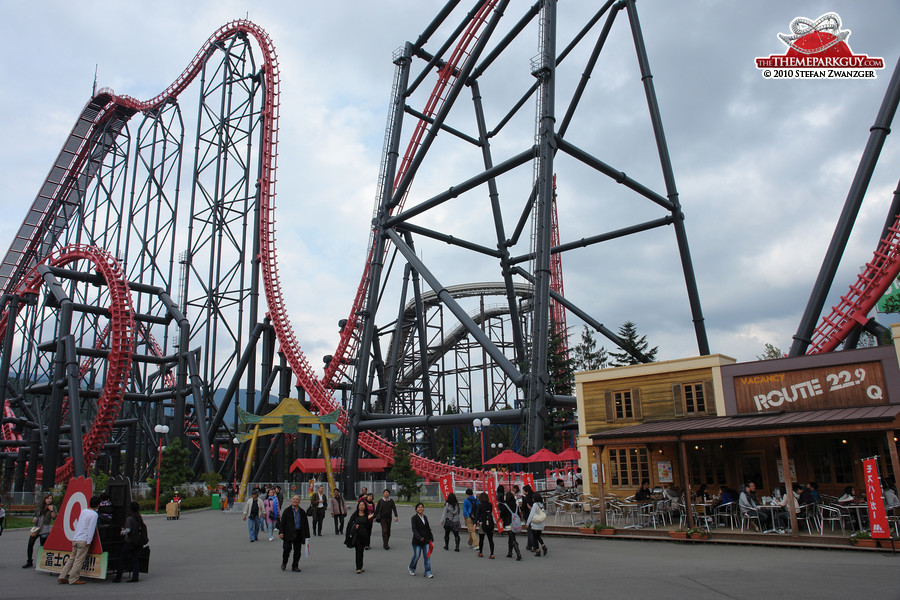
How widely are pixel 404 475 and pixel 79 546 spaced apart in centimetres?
1684

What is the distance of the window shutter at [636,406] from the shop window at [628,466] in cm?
85

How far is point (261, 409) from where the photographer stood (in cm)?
3188

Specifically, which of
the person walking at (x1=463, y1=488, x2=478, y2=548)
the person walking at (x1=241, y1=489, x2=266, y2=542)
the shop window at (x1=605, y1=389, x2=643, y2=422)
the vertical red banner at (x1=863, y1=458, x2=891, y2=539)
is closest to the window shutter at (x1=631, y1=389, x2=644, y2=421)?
the shop window at (x1=605, y1=389, x2=643, y2=422)

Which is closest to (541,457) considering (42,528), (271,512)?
(271,512)

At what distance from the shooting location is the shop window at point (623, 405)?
56.1 ft

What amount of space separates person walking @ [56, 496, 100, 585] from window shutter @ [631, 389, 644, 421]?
12601 mm

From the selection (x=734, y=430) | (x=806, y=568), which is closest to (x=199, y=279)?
(x=734, y=430)

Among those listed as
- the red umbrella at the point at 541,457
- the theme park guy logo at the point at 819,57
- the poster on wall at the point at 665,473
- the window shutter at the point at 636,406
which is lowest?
the poster on wall at the point at 665,473

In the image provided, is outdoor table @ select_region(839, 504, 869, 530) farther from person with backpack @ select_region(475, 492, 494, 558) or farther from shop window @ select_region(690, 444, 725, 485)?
person with backpack @ select_region(475, 492, 494, 558)

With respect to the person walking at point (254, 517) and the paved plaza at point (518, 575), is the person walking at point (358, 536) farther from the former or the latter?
the person walking at point (254, 517)

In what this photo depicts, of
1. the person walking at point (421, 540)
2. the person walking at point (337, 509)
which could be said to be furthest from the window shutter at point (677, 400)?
the person walking at point (421, 540)

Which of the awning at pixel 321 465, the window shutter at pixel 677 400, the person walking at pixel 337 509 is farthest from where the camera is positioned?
the awning at pixel 321 465

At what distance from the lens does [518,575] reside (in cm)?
896

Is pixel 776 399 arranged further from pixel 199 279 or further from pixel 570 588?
pixel 199 279
